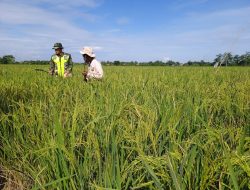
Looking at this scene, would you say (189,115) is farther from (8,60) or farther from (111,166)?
(8,60)

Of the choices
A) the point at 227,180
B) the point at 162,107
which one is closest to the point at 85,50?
the point at 162,107

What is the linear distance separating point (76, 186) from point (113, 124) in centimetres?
36

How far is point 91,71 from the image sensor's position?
20.3 feet

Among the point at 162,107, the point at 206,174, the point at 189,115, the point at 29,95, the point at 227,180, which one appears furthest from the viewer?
the point at 29,95

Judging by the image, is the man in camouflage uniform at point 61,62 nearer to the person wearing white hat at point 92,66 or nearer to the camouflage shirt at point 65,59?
the camouflage shirt at point 65,59

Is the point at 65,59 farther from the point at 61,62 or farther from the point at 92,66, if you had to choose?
the point at 92,66

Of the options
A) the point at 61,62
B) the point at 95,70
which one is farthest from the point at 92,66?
the point at 61,62

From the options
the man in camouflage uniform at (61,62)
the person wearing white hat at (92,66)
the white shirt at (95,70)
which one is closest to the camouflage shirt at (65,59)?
the man in camouflage uniform at (61,62)

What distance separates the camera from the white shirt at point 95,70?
20.1ft

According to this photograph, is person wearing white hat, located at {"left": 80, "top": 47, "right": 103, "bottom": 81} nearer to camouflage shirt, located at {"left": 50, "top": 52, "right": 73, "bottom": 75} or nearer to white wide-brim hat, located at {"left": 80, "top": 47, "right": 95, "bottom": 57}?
white wide-brim hat, located at {"left": 80, "top": 47, "right": 95, "bottom": 57}

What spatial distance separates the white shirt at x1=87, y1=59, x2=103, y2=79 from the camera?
6.11 m

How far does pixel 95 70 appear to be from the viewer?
6141 millimetres

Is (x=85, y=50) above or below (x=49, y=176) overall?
above

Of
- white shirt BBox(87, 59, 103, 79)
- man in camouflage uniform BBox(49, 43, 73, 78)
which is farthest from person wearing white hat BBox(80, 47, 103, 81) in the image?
man in camouflage uniform BBox(49, 43, 73, 78)
